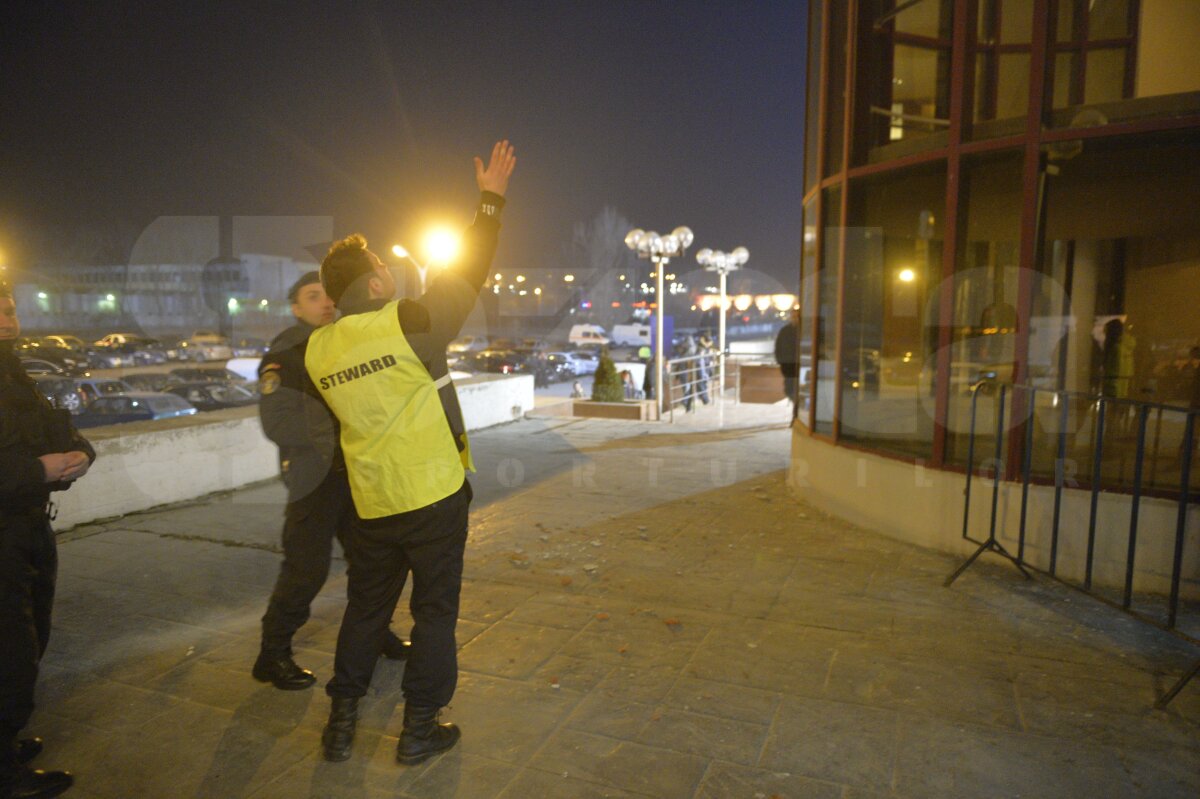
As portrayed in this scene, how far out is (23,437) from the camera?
2.89 m

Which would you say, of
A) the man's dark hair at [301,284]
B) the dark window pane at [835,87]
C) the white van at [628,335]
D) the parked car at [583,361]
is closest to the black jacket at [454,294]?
the man's dark hair at [301,284]

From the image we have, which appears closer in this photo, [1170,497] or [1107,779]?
[1107,779]

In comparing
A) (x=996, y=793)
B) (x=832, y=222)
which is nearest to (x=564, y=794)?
(x=996, y=793)

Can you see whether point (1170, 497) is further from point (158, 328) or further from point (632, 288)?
point (632, 288)

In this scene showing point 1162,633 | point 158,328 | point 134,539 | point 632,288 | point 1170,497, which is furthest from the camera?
point 632,288

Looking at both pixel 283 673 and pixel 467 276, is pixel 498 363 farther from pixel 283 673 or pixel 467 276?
pixel 467 276

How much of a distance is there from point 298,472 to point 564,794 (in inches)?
74.8

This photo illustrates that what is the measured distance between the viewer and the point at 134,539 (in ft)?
19.9

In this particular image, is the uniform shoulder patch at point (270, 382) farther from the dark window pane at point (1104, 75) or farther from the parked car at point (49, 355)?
the parked car at point (49, 355)

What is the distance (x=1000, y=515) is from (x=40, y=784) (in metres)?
5.74

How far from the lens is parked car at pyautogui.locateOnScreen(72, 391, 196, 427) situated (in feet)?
45.0

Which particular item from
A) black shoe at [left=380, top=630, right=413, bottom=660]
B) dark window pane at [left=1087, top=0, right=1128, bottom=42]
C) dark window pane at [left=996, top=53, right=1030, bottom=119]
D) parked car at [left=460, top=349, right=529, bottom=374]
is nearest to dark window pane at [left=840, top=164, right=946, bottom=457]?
dark window pane at [left=996, top=53, right=1030, bottom=119]

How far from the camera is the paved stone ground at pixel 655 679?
2.97 metres

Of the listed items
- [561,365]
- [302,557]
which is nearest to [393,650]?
[302,557]
